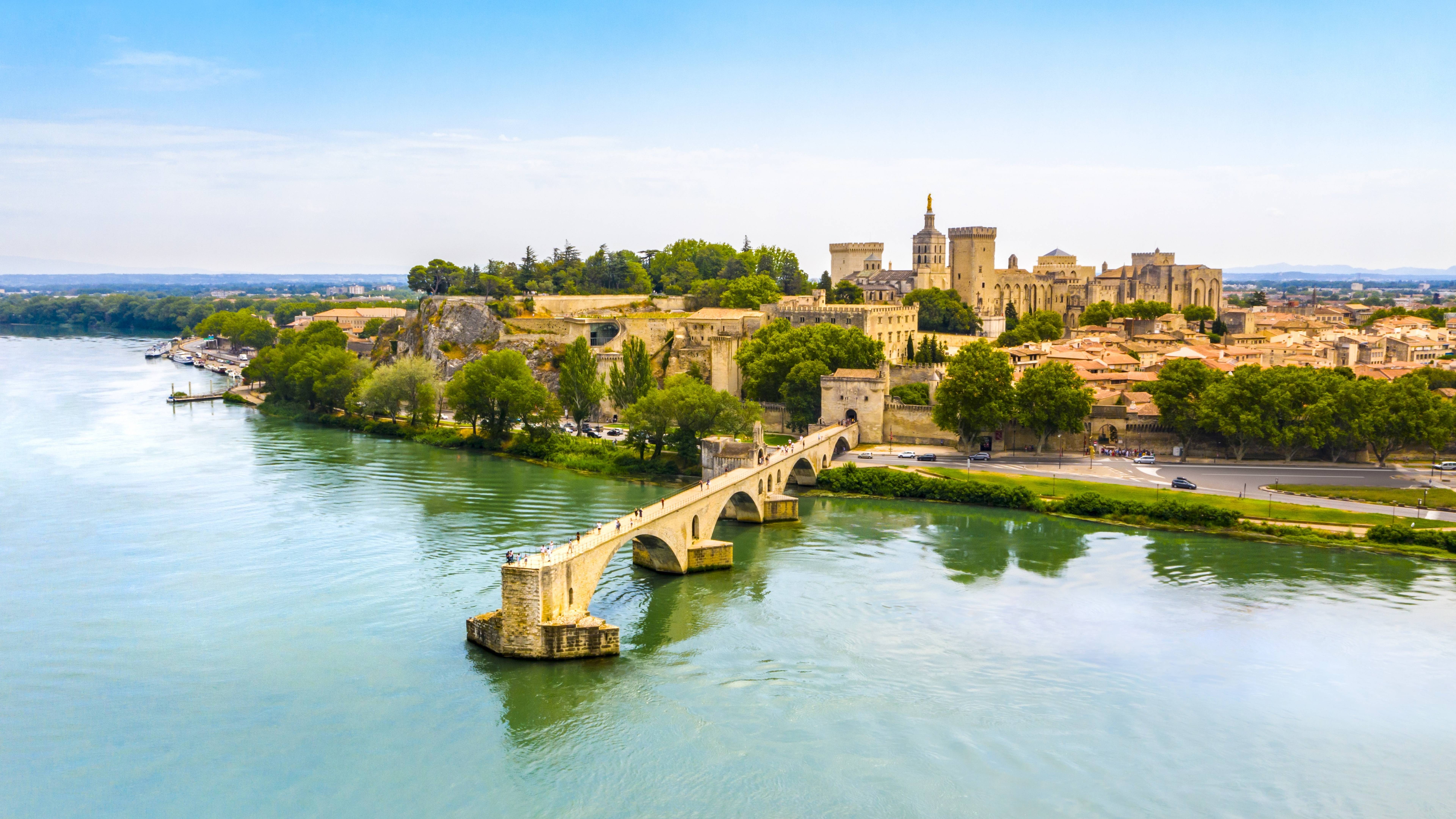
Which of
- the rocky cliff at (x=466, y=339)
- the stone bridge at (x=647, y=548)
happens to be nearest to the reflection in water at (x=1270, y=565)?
the stone bridge at (x=647, y=548)

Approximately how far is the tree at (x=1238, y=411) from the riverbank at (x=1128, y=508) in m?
5.01

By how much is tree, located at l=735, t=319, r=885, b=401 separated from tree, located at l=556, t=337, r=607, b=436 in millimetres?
5696

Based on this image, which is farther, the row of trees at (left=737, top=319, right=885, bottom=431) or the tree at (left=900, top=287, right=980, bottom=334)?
the tree at (left=900, top=287, right=980, bottom=334)

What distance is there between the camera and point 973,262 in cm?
6219

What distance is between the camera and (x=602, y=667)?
17.0 m

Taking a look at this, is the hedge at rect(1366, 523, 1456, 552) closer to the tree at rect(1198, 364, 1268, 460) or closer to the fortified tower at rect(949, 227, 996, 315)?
Answer: the tree at rect(1198, 364, 1268, 460)

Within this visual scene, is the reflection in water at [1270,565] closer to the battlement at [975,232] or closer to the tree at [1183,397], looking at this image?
the tree at [1183,397]

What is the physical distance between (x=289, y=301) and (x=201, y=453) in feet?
351

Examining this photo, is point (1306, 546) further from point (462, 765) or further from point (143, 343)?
point (143, 343)

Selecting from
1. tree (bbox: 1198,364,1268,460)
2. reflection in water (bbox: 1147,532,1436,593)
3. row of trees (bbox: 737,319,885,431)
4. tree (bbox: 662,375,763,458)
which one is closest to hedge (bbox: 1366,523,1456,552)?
reflection in water (bbox: 1147,532,1436,593)

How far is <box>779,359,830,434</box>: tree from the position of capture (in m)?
39.1

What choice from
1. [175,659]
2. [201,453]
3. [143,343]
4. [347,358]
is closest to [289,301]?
[143,343]

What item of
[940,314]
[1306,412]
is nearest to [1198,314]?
[940,314]

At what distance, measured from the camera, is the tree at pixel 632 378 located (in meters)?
40.2
